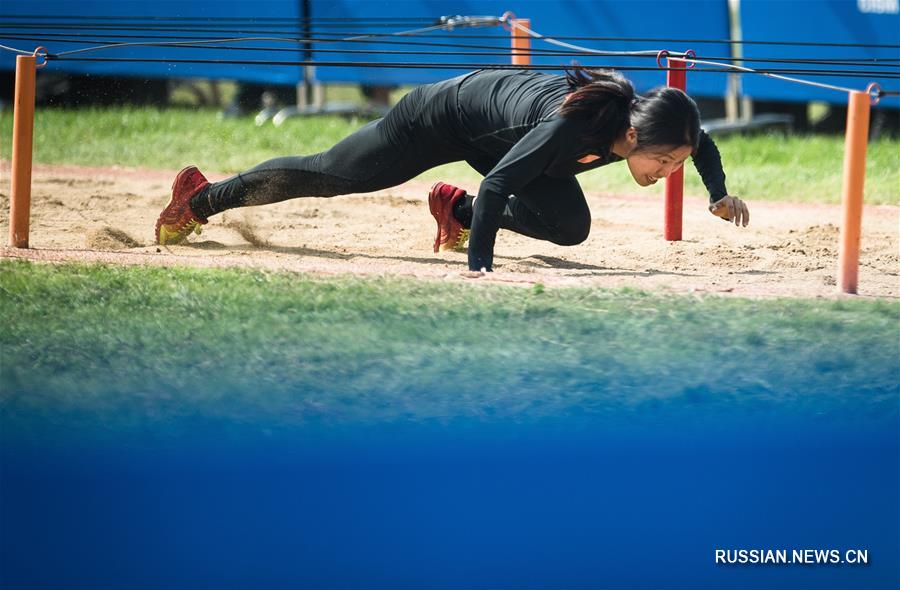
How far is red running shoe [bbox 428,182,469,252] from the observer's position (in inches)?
220

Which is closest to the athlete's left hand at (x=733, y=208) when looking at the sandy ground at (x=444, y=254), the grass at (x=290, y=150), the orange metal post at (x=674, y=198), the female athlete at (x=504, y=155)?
the female athlete at (x=504, y=155)

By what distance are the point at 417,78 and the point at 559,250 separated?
5273 millimetres

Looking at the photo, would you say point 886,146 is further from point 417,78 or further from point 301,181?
point 301,181

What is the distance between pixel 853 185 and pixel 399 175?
1.86m

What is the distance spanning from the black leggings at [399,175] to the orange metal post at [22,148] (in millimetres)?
919

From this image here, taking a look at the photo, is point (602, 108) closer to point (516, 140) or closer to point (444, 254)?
point (516, 140)

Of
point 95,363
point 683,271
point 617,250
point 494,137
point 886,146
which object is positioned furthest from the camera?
point 886,146

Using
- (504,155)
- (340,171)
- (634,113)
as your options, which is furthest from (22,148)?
(634,113)

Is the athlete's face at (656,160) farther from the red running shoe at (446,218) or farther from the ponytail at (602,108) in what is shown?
the red running shoe at (446,218)

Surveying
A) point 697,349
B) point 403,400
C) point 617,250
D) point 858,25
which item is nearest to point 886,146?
point 858,25

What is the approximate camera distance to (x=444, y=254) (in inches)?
227

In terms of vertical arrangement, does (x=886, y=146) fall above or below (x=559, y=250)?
above

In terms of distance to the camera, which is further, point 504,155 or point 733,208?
point 504,155

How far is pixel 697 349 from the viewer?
3.92m
